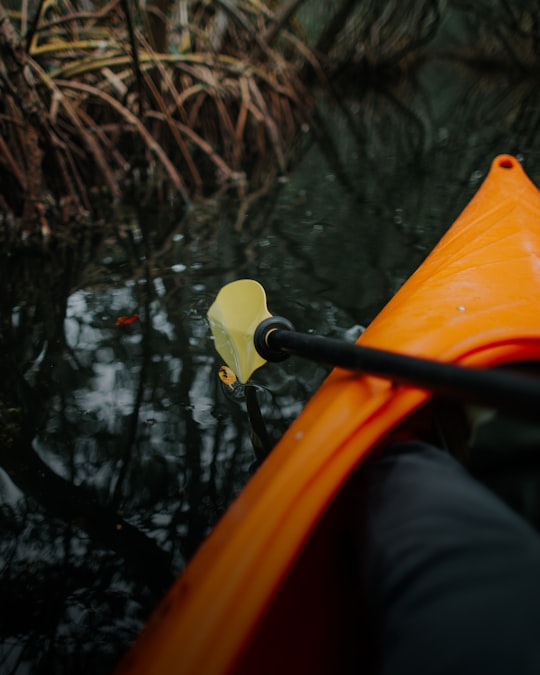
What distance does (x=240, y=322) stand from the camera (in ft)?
4.21

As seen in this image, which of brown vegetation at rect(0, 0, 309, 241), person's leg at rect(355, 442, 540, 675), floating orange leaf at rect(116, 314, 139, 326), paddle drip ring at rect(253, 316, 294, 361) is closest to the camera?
person's leg at rect(355, 442, 540, 675)

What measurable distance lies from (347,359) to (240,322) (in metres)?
0.56

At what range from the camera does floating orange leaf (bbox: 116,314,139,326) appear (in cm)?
173

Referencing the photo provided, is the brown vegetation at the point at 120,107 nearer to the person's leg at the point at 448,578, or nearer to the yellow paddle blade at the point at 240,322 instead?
the yellow paddle blade at the point at 240,322

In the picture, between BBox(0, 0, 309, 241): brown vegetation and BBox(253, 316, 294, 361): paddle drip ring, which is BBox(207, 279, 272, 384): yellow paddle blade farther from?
BBox(0, 0, 309, 241): brown vegetation

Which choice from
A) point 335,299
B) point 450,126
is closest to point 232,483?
point 335,299

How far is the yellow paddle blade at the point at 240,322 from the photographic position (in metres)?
1.22

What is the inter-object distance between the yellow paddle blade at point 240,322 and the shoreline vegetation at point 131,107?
1.65m

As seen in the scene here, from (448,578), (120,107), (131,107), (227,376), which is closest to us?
(448,578)

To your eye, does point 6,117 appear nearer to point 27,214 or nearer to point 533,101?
point 27,214

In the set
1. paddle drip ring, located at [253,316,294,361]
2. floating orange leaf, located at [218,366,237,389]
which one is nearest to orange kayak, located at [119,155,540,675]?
paddle drip ring, located at [253,316,294,361]

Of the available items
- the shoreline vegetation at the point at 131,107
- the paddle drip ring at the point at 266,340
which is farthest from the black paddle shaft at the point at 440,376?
the shoreline vegetation at the point at 131,107

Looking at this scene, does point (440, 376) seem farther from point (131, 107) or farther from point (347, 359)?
point (131, 107)

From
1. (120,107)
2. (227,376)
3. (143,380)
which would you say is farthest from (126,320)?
(120,107)
